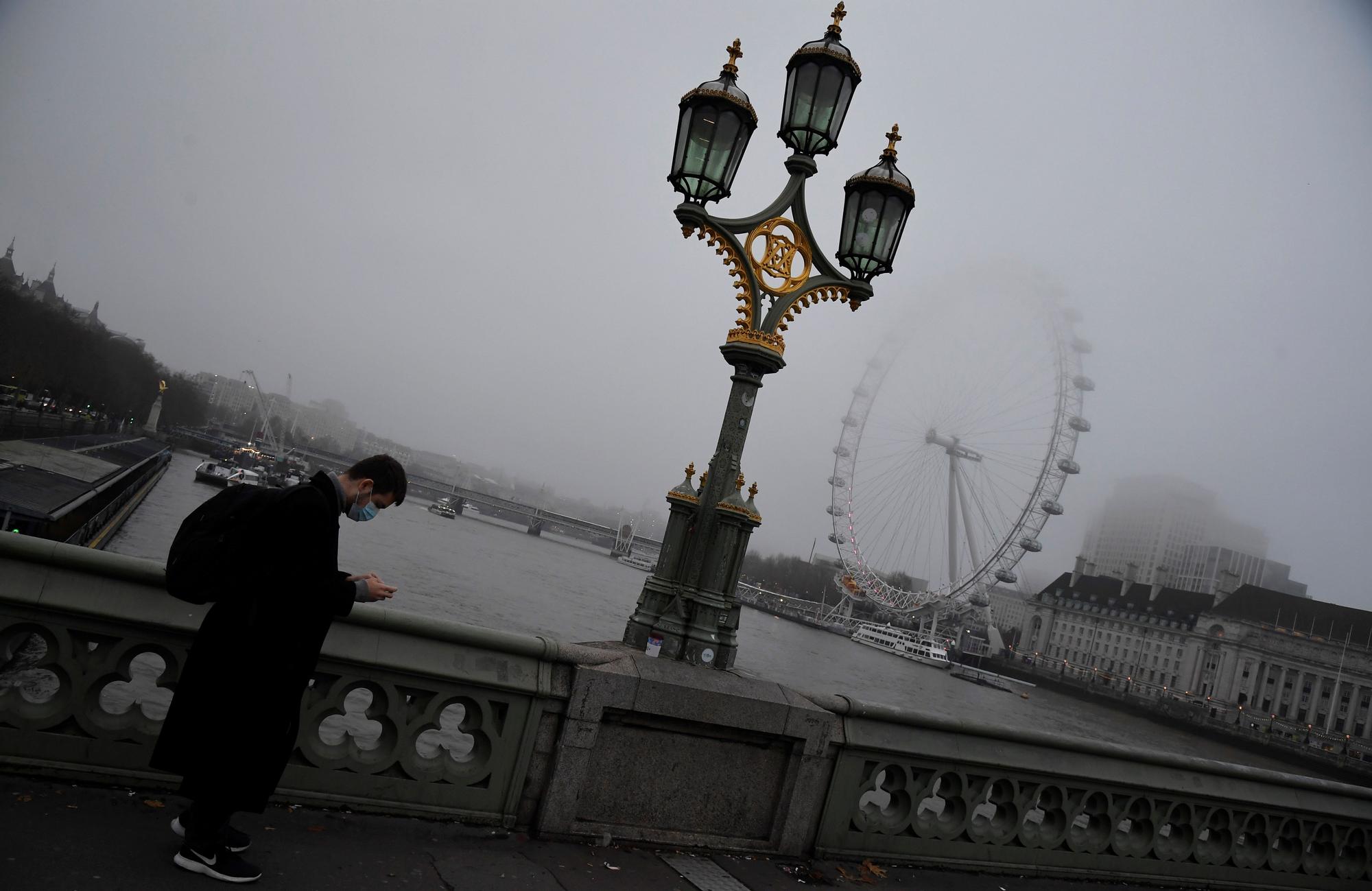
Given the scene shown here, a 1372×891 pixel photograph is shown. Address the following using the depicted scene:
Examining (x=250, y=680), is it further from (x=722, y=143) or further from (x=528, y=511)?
(x=528, y=511)

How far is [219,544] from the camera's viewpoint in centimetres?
300

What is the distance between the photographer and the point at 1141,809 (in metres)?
5.68

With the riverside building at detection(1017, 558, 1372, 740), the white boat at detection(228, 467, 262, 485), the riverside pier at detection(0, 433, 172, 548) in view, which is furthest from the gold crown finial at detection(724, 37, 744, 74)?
the riverside building at detection(1017, 558, 1372, 740)

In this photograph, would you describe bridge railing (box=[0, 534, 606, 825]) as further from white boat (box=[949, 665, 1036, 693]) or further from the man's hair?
white boat (box=[949, 665, 1036, 693])

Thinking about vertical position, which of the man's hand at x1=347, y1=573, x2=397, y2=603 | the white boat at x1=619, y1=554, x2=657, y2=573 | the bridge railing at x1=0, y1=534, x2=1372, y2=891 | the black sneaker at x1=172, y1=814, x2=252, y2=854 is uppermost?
the man's hand at x1=347, y1=573, x2=397, y2=603

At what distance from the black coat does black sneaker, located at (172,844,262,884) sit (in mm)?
151

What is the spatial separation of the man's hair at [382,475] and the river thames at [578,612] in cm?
1808

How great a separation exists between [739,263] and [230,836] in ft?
12.5

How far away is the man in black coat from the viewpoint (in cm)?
303

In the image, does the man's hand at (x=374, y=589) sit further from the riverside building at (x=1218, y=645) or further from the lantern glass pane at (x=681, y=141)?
the riverside building at (x=1218, y=645)

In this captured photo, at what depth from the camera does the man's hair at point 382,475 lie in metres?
3.34

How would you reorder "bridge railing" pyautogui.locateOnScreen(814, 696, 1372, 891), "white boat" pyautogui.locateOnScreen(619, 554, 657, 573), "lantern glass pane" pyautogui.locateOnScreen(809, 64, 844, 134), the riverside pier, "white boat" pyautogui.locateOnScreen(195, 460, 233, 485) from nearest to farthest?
"bridge railing" pyautogui.locateOnScreen(814, 696, 1372, 891), "lantern glass pane" pyautogui.locateOnScreen(809, 64, 844, 134), the riverside pier, "white boat" pyautogui.locateOnScreen(195, 460, 233, 485), "white boat" pyautogui.locateOnScreen(619, 554, 657, 573)

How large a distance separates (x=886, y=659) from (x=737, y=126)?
239 feet

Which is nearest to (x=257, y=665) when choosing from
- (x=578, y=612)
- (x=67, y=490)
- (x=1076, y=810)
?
(x=1076, y=810)
